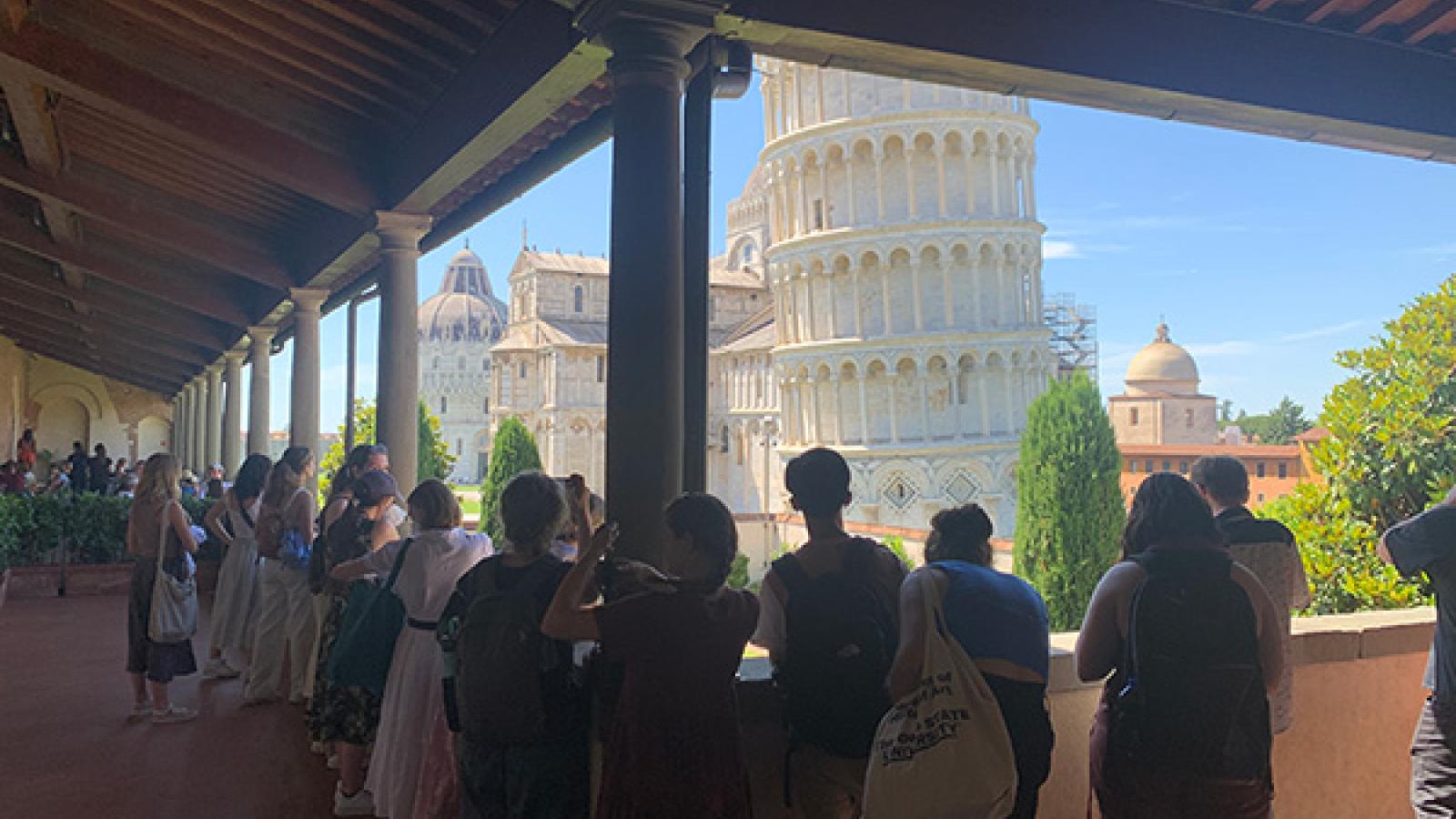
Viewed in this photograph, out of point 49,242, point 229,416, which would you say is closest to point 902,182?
point 229,416

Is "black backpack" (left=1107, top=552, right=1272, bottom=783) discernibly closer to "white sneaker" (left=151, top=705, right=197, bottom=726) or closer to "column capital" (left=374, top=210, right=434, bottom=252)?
"white sneaker" (left=151, top=705, right=197, bottom=726)

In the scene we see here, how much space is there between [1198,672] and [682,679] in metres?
1.27

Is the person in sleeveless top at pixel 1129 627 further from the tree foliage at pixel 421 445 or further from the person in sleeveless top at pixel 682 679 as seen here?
the tree foliage at pixel 421 445

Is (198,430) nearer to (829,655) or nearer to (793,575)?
(793,575)

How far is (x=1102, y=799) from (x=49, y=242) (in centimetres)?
1255

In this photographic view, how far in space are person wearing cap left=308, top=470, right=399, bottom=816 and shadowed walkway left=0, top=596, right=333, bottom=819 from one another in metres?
0.23

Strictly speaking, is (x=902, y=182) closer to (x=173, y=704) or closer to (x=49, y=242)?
(x=49, y=242)

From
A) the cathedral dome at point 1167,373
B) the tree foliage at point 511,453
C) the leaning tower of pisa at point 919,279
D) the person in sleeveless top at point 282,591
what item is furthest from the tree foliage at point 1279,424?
the person in sleeveless top at point 282,591

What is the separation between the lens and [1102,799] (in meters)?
2.80

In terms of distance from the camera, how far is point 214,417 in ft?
66.1

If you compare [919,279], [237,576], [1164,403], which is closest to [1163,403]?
[1164,403]

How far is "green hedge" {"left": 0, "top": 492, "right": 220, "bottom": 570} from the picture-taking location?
Answer: 11328 millimetres

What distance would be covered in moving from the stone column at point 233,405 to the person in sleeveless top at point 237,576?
1103 cm

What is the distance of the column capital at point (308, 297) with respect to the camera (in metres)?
10.4
